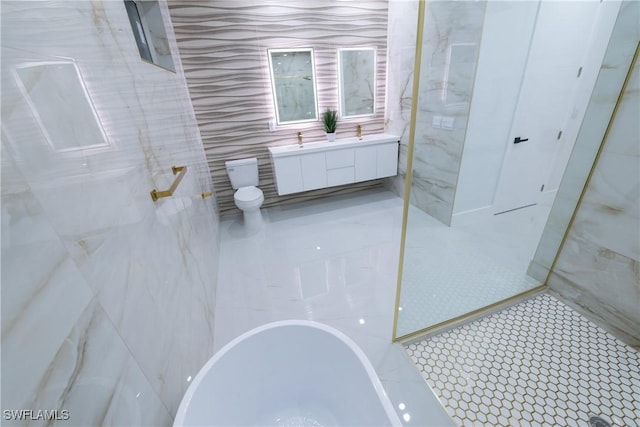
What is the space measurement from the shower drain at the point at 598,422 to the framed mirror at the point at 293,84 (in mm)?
3122

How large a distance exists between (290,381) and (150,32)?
2.20 metres

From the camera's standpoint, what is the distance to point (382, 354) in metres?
1.54

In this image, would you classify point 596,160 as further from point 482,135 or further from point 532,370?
point 532,370

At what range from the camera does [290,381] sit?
4.03 ft

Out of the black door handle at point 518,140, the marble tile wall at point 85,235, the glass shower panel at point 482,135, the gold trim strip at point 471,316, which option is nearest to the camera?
the marble tile wall at point 85,235

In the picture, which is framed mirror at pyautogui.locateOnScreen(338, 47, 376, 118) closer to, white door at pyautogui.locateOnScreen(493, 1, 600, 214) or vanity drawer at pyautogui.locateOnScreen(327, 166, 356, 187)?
vanity drawer at pyautogui.locateOnScreen(327, 166, 356, 187)

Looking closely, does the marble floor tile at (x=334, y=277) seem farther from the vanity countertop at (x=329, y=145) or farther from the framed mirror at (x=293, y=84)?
the framed mirror at (x=293, y=84)

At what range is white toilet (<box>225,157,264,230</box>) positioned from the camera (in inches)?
113

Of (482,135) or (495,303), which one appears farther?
(482,135)

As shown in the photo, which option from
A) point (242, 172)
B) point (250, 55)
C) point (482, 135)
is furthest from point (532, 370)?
point (250, 55)

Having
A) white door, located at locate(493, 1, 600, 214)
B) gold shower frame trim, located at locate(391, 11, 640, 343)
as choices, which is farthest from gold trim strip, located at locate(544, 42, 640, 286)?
white door, located at locate(493, 1, 600, 214)

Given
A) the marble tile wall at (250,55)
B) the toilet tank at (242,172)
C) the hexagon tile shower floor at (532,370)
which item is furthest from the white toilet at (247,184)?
the hexagon tile shower floor at (532,370)

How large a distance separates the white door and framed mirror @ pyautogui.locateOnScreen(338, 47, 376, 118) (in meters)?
1.53

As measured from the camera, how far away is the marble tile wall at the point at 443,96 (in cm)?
210
